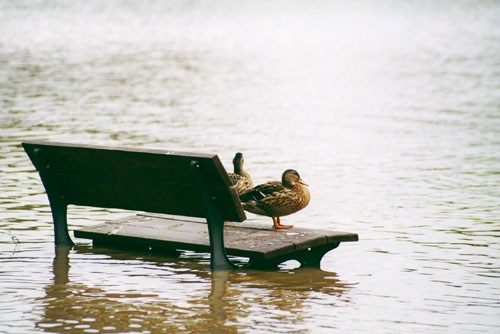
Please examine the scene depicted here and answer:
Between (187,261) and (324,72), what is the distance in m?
22.9

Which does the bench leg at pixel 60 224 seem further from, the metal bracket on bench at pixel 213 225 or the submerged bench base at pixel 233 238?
the metal bracket on bench at pixel 213 225

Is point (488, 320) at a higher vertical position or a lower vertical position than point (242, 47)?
lower

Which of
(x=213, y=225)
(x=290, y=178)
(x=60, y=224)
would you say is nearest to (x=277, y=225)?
(x=290, y=178)

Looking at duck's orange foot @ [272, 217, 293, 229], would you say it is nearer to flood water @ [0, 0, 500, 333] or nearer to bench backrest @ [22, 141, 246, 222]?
flood water @ [0, 0, 500, 333]

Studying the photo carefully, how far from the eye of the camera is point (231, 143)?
1666 centimetres

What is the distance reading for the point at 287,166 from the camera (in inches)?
566

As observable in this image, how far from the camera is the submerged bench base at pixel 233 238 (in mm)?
8016

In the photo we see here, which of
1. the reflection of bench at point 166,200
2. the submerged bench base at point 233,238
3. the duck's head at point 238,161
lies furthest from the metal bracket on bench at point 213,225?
the duck's head at point 238,161

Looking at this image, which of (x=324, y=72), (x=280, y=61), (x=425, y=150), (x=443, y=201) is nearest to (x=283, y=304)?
(x=443, y=201)

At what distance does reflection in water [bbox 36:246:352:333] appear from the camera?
6.55 m

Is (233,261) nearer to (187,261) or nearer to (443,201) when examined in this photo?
(187,261)

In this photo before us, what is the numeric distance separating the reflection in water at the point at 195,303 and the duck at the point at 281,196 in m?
0.63

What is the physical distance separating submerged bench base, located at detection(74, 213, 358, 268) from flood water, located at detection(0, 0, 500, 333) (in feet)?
0.57

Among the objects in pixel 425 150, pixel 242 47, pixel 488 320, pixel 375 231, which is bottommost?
pixel 488 320
